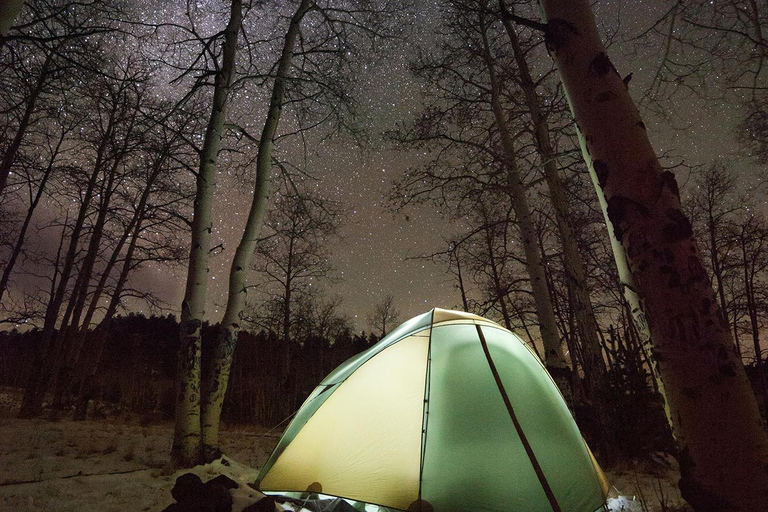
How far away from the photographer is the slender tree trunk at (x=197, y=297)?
4.55 m

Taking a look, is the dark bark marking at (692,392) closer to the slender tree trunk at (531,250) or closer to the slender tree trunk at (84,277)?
the slender tree trunk at (531,250)

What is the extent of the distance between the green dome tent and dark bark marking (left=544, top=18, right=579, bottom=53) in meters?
2.41

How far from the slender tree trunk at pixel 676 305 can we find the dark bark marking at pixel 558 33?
0.12 feet

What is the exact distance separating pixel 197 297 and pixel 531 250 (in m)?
5.40

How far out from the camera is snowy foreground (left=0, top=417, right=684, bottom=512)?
333cm

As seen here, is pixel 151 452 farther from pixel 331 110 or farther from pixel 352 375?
pixel 331 110

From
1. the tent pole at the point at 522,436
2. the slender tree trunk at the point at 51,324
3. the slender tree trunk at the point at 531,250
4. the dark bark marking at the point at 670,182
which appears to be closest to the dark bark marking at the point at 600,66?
the dark bark marking at the point at 670,182

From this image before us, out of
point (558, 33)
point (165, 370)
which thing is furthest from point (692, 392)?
point (165, 370)

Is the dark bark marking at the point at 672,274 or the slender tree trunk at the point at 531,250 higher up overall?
the slender tree trunk at the point at 531,250

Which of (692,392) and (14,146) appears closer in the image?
(692,392)

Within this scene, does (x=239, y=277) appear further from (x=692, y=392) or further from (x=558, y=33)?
(x=692, y=392)

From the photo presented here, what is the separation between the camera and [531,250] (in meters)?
6.96

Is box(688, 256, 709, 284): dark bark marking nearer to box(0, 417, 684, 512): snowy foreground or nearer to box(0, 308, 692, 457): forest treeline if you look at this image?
box(0, 417, 684, 512): snowy foreground

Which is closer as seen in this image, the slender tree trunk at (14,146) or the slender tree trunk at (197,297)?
the slender tree trunk at (197,297)
